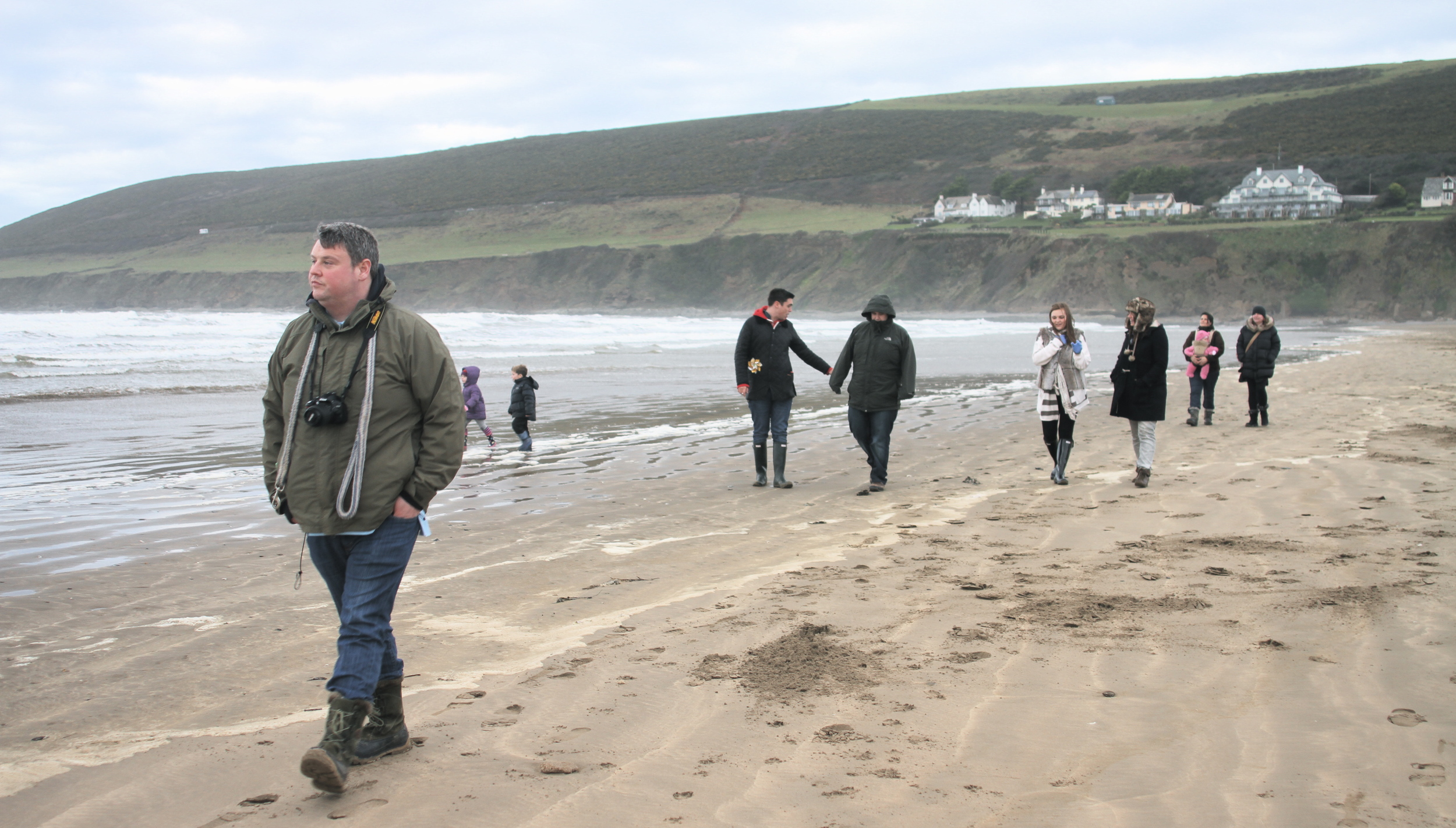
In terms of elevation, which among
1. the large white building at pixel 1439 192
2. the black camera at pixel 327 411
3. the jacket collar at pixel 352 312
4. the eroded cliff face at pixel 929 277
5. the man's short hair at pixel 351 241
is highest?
the large white building at pixel 1439 192

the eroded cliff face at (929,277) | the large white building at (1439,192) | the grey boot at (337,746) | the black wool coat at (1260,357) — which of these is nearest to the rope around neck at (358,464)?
the grey boot at (337,746)

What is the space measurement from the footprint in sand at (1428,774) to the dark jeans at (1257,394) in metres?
9.91

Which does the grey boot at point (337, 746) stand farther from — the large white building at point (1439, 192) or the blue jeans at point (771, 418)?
the large white building at point (1439, 192)

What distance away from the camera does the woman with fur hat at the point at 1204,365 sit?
12227 mm

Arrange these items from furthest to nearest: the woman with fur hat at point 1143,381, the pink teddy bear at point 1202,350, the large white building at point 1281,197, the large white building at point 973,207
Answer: the large white building at point 973,207 < the large white building at point 1281,197 < the pink teddy bear at point 1202,350 < the woman with fur hat at point 1143,381

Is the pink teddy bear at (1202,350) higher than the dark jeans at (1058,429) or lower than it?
higher

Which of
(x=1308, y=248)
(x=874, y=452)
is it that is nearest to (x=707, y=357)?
(x=874, y=452)

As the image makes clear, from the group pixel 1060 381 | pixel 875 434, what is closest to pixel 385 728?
pixel 875 434

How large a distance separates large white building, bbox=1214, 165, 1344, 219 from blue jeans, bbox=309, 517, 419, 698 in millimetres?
81880

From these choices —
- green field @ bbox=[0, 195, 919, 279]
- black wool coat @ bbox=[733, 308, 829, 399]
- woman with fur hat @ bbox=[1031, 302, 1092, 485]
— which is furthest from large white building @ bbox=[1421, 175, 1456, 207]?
black wool coat @ bbox=[733, 308, 829, 399]

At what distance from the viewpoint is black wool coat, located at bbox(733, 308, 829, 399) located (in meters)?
8.92

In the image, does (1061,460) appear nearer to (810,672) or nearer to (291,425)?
(810,672)

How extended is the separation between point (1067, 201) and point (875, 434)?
298 ft

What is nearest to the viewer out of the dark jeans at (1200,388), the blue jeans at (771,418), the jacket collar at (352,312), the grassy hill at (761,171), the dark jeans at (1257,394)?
the jacket collar at (352,312)
